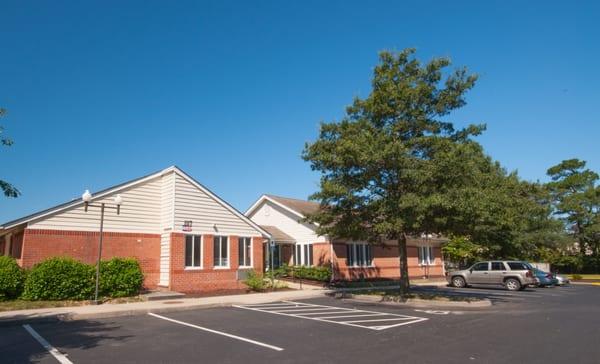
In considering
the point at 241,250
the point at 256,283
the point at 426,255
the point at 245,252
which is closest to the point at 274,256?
the point at 245,252

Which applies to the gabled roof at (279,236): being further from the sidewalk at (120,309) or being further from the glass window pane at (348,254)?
the sidewalk at (120,309)

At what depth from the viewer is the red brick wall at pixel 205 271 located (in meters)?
20.8

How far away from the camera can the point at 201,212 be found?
22.5m

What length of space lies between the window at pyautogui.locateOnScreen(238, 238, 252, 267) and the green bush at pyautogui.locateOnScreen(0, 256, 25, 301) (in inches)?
409

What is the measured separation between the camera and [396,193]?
1819cm

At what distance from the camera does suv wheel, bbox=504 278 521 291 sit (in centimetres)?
2477

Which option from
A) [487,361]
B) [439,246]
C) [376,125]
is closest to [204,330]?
[487,361]

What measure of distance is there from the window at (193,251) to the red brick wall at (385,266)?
956cm

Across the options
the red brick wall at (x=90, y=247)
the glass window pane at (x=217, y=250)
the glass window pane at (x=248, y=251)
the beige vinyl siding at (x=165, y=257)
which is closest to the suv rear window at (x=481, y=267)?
the glass window pane at (x=248, y=251)

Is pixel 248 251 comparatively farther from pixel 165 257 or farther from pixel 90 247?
pixel 90 247

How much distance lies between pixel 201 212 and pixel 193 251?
6.61 ft

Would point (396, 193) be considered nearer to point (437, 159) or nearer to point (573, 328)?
point (437, 159)

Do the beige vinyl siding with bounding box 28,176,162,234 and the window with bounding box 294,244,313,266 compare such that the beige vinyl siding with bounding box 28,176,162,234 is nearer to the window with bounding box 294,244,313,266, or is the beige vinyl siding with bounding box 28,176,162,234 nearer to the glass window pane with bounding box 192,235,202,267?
the glass window pane with bounding box 192,235,202,267

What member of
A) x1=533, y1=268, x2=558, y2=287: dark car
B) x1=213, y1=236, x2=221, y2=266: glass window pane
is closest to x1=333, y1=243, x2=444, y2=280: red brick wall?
x1=213, y1=236, x2=221, y2=266: glass window pane
